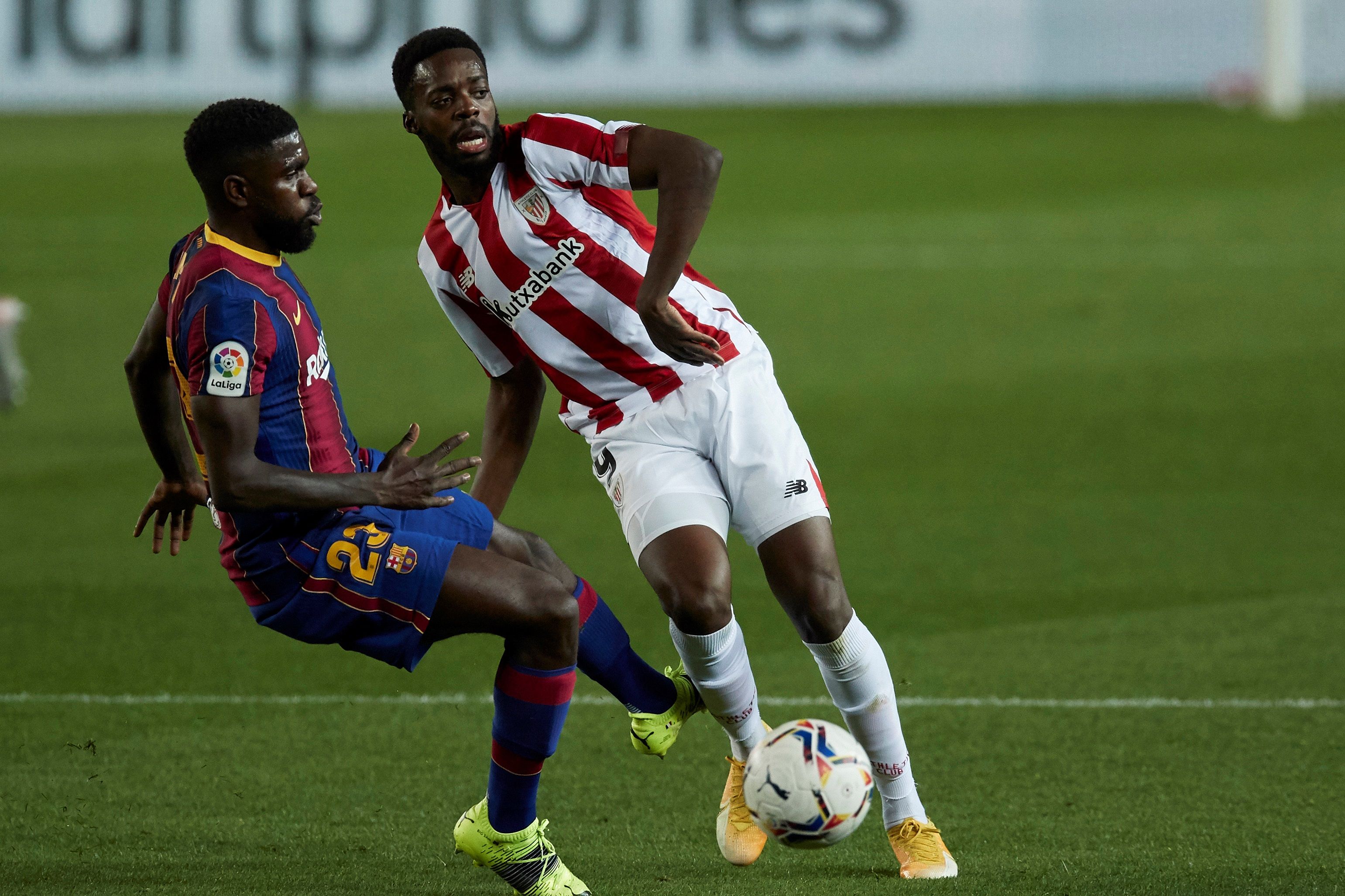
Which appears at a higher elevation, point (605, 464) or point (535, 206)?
point (535, 206)

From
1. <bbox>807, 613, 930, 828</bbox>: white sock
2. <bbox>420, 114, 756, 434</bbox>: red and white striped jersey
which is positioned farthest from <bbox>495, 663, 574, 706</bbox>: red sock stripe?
<bbox>420, 114, 756, 434</bbox>: red and white striped jersey

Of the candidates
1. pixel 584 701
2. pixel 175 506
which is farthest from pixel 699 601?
pixel 584 701

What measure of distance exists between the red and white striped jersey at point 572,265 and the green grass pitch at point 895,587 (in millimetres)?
1268

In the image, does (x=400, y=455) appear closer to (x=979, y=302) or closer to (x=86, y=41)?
(x=979, y=302)

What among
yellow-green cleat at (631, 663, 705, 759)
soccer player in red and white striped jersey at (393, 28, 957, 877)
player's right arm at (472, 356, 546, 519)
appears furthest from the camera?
player's right arm at (472, 356, 546, 519)

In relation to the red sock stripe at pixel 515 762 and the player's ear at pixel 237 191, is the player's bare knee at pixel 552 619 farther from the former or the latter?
the player's ear at pixel 237 191

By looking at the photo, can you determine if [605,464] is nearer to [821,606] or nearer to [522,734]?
[821,606]

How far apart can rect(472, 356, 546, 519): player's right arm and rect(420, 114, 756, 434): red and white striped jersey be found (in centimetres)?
26

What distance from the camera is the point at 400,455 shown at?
4148 mm

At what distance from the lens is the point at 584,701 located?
6383 mm

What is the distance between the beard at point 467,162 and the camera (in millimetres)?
4805

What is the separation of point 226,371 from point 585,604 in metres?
1.18

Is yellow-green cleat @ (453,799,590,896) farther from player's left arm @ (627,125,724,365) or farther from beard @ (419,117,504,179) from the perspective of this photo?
beard @ (419,117,504,179)

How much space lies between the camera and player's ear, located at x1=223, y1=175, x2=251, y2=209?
418 centimetres
